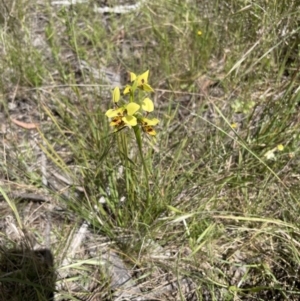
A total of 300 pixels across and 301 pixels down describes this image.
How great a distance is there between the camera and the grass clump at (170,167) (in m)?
1.32

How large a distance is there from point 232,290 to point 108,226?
1.48ft

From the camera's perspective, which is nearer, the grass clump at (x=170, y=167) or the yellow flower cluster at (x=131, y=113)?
the yellow flower cluster at (x=131, y=113)

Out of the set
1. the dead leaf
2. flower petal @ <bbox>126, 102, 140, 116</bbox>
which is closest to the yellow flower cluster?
flower petal @ <bbox>126, 102, 140, 116</bbox>

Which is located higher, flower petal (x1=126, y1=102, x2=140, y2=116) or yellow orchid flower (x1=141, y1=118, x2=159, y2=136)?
flower petal (x1=126, y1=102, x2=140, y2=116)

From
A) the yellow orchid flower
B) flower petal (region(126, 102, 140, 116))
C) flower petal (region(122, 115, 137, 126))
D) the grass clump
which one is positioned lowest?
the grass clump

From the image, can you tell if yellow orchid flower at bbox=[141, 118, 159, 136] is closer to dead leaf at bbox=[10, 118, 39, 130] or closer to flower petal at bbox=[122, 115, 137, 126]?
flower petal at bbox=[122, 115, 137, 126]

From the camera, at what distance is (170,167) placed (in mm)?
1429

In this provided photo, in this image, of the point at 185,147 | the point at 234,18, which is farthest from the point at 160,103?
the point at 234,18

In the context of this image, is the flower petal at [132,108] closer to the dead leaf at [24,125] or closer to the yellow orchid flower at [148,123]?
the yellow orchid flower at [148,123]

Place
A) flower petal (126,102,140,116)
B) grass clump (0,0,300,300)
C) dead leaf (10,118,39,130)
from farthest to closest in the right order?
dead leaf (10,118,39,130), grass clump (0,0,300,300), flower petal (126,102,140,116)

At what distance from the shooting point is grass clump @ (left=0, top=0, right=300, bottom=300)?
4.34ft

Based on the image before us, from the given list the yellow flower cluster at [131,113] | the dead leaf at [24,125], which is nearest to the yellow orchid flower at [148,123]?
the yellow flower cluster at [131,113]

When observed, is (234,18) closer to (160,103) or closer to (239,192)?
(160,103)

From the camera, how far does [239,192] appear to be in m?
1.49
